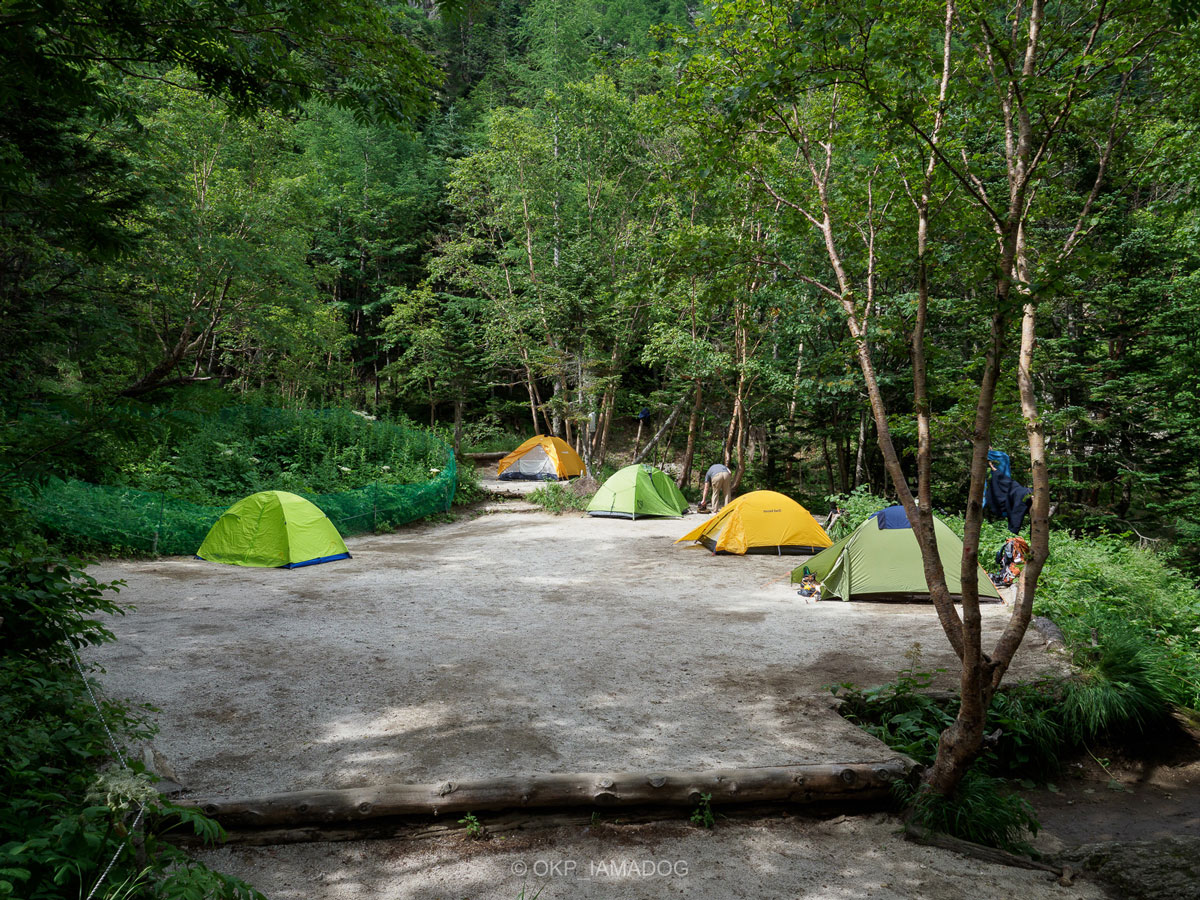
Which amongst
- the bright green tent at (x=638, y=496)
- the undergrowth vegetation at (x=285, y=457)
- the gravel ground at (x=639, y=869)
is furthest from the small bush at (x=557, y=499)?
the gravel ground at (x=639, y=869)

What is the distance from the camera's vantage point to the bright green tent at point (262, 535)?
9.98 metres

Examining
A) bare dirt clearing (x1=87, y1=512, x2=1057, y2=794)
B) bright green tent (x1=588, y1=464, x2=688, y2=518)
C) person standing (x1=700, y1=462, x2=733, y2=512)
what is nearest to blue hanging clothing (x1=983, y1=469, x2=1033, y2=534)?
bare dirt clearing (x1=87, y1=512, x2=1057, y2=794)

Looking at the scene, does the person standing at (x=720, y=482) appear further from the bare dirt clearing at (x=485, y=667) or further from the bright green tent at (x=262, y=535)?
the bright green tent at (x=262, y=535)

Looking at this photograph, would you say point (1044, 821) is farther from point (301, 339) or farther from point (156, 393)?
point (301, 339)

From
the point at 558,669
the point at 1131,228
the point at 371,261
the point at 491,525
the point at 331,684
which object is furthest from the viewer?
the point at 371,261

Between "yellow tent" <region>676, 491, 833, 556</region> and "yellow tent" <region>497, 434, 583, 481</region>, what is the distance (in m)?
11.7

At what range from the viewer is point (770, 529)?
11.5m

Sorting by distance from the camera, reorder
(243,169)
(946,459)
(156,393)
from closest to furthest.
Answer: (156,393), (946,459), (243,169)

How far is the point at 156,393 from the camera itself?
308 centimetres

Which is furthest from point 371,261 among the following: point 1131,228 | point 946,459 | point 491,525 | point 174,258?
point 1131,228

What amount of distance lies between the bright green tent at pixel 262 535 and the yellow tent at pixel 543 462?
1291cm

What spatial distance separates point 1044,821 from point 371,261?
99.8 ft

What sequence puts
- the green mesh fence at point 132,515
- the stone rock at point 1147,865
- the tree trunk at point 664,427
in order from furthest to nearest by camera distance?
the tree trunk at point 664,427
the green mesh fence at point 132,515
the stone rock at point 1147,865

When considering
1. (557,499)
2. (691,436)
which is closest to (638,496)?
(557,499)
